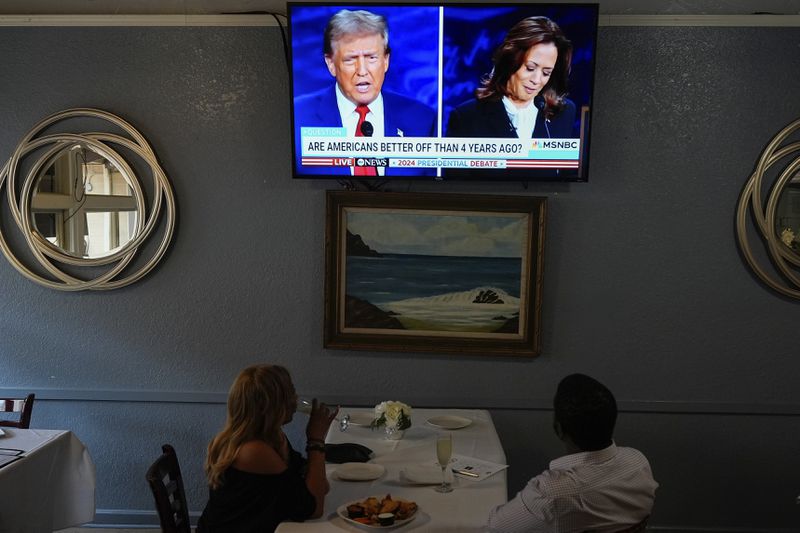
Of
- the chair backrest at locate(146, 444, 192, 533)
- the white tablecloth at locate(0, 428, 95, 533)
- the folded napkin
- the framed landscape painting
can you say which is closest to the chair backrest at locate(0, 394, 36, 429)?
the white tablecloth at locate(0, 428, 95, 533)

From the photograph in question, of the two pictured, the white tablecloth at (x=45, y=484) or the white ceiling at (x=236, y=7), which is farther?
the white ceiling at (x=236, y=7)

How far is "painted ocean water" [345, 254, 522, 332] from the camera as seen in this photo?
12.3 feet

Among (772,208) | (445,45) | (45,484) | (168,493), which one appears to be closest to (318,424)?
(168,493)

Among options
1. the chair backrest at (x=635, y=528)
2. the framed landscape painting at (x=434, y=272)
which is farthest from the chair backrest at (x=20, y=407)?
the chair backrest at (x=635, y=528)

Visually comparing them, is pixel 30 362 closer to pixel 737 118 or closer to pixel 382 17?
pixel 382 17

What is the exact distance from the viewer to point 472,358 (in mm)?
3830

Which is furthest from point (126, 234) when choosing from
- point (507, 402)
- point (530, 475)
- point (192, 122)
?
point (530, 475)

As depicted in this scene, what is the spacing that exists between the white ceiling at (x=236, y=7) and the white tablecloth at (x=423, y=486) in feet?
6.47

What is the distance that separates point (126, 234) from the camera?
3832 mm

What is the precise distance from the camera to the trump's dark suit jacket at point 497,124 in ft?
11.3

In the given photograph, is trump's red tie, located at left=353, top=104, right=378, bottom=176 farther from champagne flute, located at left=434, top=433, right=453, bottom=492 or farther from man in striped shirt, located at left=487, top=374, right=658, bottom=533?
man in striped shirt, located at left=487, top=374, right=658, bottom=533

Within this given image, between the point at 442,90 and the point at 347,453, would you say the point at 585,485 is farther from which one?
the point at 442,90

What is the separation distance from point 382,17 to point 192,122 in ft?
3.64

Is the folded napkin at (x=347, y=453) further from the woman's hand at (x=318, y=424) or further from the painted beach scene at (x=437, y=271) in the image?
the painted beach scene at (x=437, y=271)
